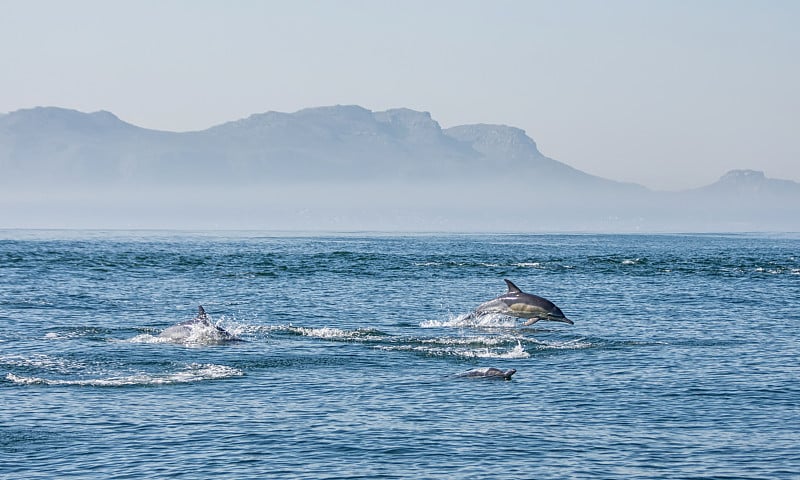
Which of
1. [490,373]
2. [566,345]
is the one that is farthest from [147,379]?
[566,345]

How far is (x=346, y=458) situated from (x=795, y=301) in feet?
155

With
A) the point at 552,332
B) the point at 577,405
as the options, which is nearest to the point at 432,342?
the point at 552,332

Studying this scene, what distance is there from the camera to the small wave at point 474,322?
45.6m

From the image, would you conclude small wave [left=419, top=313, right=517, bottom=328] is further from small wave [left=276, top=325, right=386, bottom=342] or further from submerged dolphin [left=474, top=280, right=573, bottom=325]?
small wave [left=276, top=325, right=386, bottom=342]

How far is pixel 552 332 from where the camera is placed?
4297 cm

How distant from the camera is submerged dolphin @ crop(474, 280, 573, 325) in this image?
133 feet

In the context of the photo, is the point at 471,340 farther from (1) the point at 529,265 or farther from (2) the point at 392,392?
(1) the point at 529,265

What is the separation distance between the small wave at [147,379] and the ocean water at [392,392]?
0.11 m

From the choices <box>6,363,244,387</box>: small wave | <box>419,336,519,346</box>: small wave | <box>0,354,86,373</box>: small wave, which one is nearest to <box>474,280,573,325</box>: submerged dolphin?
<box>419,336,519,346</box>: small wave

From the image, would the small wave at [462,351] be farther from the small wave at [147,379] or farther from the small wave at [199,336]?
the small wave at [147,379]

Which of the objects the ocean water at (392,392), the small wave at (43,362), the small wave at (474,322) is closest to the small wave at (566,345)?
the ocean water at (392,392)

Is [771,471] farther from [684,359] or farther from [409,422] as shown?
[684,359]

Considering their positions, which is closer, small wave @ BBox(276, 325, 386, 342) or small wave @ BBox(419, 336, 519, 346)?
small wave @ BBox(419, 336, 519, 346)

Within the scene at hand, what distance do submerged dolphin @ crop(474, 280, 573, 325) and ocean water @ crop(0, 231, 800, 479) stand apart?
36.2 inches
